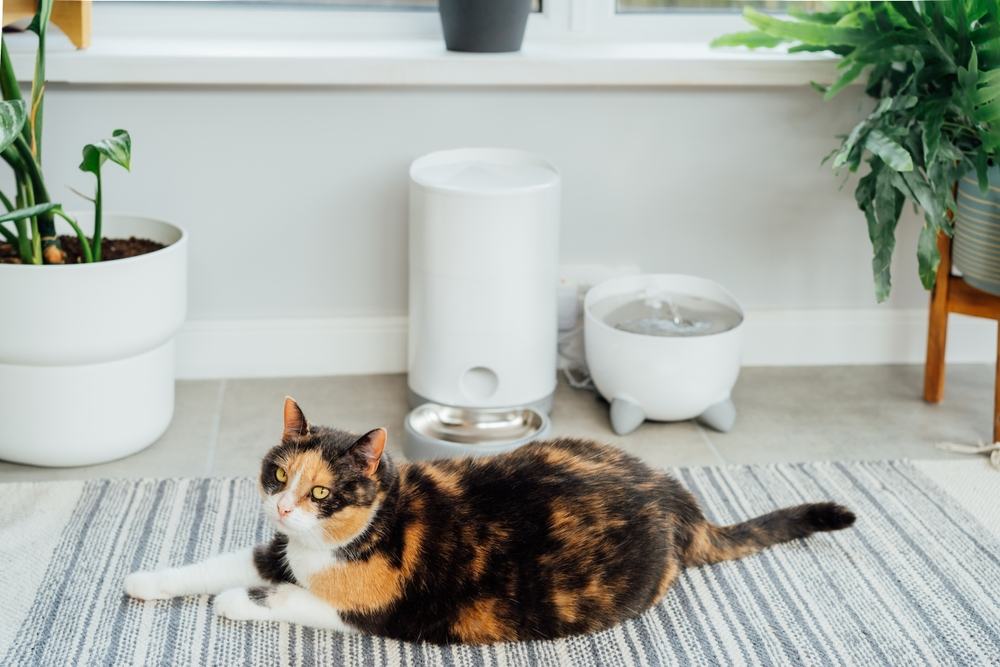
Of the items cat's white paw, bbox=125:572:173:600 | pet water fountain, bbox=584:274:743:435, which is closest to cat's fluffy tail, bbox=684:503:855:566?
pet water fountain, bbox=584:274:743:435

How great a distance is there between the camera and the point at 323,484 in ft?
4.90

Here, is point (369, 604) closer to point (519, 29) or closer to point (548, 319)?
point (548, 319)

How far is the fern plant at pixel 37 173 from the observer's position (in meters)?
1.82

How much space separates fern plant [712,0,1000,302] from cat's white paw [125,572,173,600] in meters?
1.29

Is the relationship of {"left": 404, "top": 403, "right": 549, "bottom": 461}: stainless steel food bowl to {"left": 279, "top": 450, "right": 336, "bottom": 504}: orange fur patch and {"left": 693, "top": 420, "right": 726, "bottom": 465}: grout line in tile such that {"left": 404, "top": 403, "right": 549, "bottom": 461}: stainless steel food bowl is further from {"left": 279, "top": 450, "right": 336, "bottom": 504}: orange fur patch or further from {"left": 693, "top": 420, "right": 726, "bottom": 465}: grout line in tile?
{"left": 279, "top": 450, "right": 336, "bottom": 504}: orange fur patch

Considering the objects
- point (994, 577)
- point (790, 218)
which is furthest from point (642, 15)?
point (994, 577)

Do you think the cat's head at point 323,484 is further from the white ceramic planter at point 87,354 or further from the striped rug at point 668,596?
the white ceramic planter at point 87,354

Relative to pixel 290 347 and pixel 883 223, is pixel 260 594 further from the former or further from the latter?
pixel 883 223

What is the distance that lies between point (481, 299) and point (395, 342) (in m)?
0.41

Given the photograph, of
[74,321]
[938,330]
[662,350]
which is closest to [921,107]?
[938,330]

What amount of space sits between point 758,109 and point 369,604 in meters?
1.41

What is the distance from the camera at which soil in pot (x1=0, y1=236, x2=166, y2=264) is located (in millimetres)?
2053

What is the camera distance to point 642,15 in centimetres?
255

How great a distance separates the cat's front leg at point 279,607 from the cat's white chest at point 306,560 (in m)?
0.02
